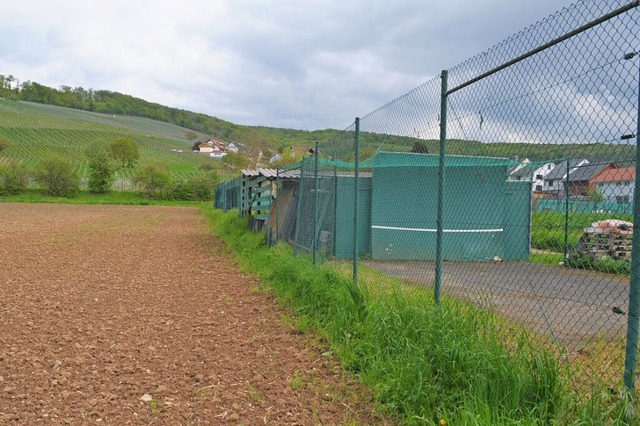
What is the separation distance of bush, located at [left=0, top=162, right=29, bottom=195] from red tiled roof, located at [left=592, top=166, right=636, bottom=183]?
55.6m

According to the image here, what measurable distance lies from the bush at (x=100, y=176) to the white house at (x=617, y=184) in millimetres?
54360

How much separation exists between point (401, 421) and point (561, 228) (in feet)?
5.36

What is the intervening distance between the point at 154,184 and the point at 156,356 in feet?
165

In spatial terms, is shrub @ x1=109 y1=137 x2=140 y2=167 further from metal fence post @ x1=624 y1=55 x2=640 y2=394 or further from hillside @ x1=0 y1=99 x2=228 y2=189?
metal fence post @ x1=624 y1=55 x2=640 y2=394

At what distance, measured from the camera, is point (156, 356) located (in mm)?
4793

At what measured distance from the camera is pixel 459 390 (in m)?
3.25

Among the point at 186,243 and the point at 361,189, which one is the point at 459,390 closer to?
the point at 361,189

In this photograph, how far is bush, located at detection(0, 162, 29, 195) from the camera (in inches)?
1940

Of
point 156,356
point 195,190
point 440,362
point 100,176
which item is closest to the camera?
point 440,362

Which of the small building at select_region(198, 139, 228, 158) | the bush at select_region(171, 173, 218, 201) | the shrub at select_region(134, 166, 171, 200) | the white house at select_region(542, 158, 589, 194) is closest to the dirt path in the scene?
the white house at select_region(542, 158, 589, 194)

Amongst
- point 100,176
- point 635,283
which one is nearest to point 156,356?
point 635,283

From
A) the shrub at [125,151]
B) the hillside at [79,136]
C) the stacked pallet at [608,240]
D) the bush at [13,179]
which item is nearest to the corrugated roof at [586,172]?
the stacked pallet at [608,240]

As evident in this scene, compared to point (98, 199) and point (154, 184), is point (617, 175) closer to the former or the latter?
point (98, 199)

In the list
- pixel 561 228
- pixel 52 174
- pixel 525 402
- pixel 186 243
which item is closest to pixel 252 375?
pixel 525 402
